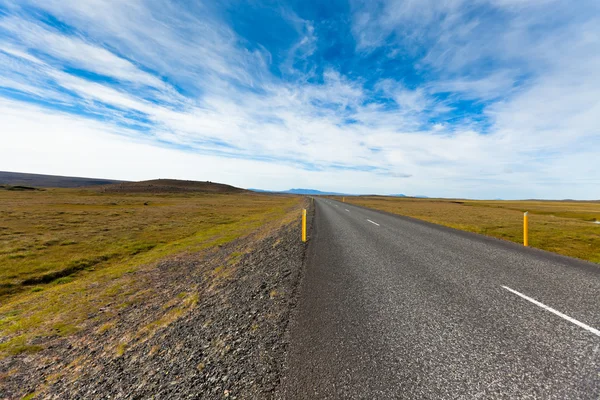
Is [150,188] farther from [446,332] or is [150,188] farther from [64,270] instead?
[446,332]

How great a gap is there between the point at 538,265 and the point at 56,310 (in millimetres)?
15085

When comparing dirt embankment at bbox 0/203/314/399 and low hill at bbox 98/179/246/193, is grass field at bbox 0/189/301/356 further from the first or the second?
low hill at bbox 98/179/246/193

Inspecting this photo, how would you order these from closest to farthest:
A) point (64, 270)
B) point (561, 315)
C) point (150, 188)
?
point (561, 315) → point (64, 270) → point (150, 188)

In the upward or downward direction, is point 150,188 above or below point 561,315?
above

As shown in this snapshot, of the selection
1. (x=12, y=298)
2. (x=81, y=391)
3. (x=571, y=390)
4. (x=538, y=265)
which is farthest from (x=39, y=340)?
(x=538, y=265)

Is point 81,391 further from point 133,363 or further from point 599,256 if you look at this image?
point 599,256

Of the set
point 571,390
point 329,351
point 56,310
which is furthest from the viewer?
point 56,310

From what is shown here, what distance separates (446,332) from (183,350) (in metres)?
4.18

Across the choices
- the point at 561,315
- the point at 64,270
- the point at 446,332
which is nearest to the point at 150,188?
the point at 64,270

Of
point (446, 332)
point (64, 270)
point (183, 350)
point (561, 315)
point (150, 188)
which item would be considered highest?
point (150, 188)

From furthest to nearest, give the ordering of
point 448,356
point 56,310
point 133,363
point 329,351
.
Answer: point 56,310
point 133,363
point 329,351
point 448,356

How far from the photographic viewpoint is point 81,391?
3.63 meters

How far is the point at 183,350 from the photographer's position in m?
4.05

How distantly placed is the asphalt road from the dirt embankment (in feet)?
1.50
